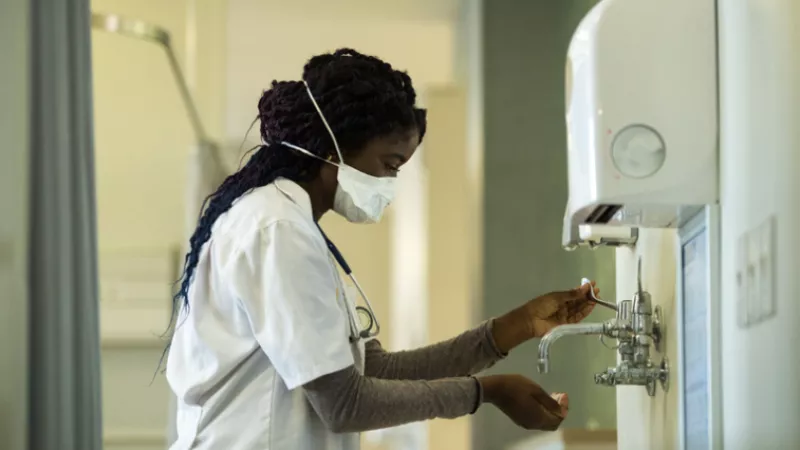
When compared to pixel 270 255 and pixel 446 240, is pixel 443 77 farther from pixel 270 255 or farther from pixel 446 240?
pixel 270 255

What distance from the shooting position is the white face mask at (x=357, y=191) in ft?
3.78

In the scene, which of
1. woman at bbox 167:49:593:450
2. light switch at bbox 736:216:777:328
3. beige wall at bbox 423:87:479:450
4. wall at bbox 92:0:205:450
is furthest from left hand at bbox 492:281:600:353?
wall at bbox 92:0:205:450

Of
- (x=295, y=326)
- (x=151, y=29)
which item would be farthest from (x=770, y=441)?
(x=151, y=29)

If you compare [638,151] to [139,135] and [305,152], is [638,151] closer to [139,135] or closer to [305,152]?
[305,152]

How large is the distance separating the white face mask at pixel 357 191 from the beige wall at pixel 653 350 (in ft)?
1.13

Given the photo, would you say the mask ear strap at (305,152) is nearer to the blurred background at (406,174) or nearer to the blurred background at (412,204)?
the blurred background at (412,204)

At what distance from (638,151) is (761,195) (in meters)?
0.14

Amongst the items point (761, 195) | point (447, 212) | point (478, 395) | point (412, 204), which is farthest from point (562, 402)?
point (412, 204)

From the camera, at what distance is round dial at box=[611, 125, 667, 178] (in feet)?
3.09

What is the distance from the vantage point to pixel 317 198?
1.19 metres

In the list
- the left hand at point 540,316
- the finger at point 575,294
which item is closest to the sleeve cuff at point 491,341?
the left hand at point 540,316

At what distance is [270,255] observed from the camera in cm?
100

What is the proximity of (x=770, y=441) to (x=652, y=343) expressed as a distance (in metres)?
0.36

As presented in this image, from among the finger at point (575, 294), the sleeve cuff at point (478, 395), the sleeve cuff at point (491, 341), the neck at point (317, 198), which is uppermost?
the neck at point (317, 198)
